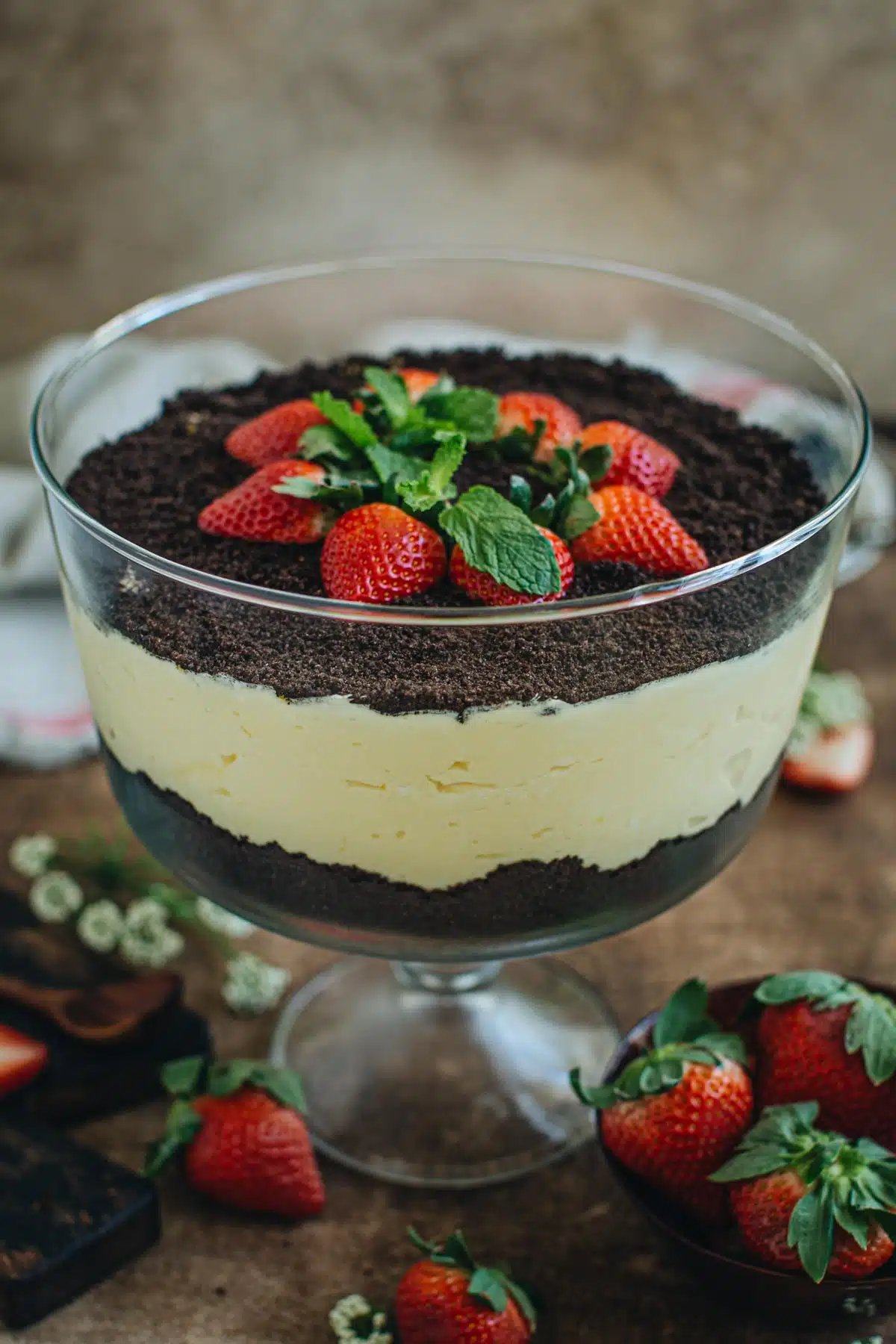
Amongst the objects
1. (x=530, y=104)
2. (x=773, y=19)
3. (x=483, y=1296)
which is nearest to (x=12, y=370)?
(x=530, y=104)

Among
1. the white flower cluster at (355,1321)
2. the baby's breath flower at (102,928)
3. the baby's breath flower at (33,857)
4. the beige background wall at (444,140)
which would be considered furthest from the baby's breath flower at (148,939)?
the beige background wall at (444,140)

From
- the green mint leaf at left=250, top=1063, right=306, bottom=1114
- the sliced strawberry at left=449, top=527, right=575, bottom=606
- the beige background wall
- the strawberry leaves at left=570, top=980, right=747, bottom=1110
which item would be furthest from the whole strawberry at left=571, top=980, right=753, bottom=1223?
the beige background wall

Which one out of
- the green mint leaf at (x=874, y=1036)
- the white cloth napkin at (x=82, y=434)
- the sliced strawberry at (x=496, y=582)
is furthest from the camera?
the white cloth napkin at (x=82, y=434)

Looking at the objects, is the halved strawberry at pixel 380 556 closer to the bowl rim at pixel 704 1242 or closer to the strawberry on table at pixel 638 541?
the strawberry on table at pixel 638 541

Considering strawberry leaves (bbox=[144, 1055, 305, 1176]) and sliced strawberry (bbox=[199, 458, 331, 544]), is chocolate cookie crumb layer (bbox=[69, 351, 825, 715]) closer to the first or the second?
sliced strawberry (bbox=[199, 458, 331, 544])

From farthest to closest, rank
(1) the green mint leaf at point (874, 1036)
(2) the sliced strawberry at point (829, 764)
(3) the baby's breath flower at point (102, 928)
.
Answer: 1. (2) the sliced strawberry at point (829, 764)
2. (3) the baby's breath flower at point (102, 928)
3. (1) the green mint leaf at point (874, 1036)

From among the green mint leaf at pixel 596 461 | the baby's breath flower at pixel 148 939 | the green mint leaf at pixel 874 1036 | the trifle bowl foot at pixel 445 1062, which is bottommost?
the trifle bowl foot at pixel 445 1062

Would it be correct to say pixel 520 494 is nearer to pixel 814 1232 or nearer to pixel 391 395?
pixel 391 395
